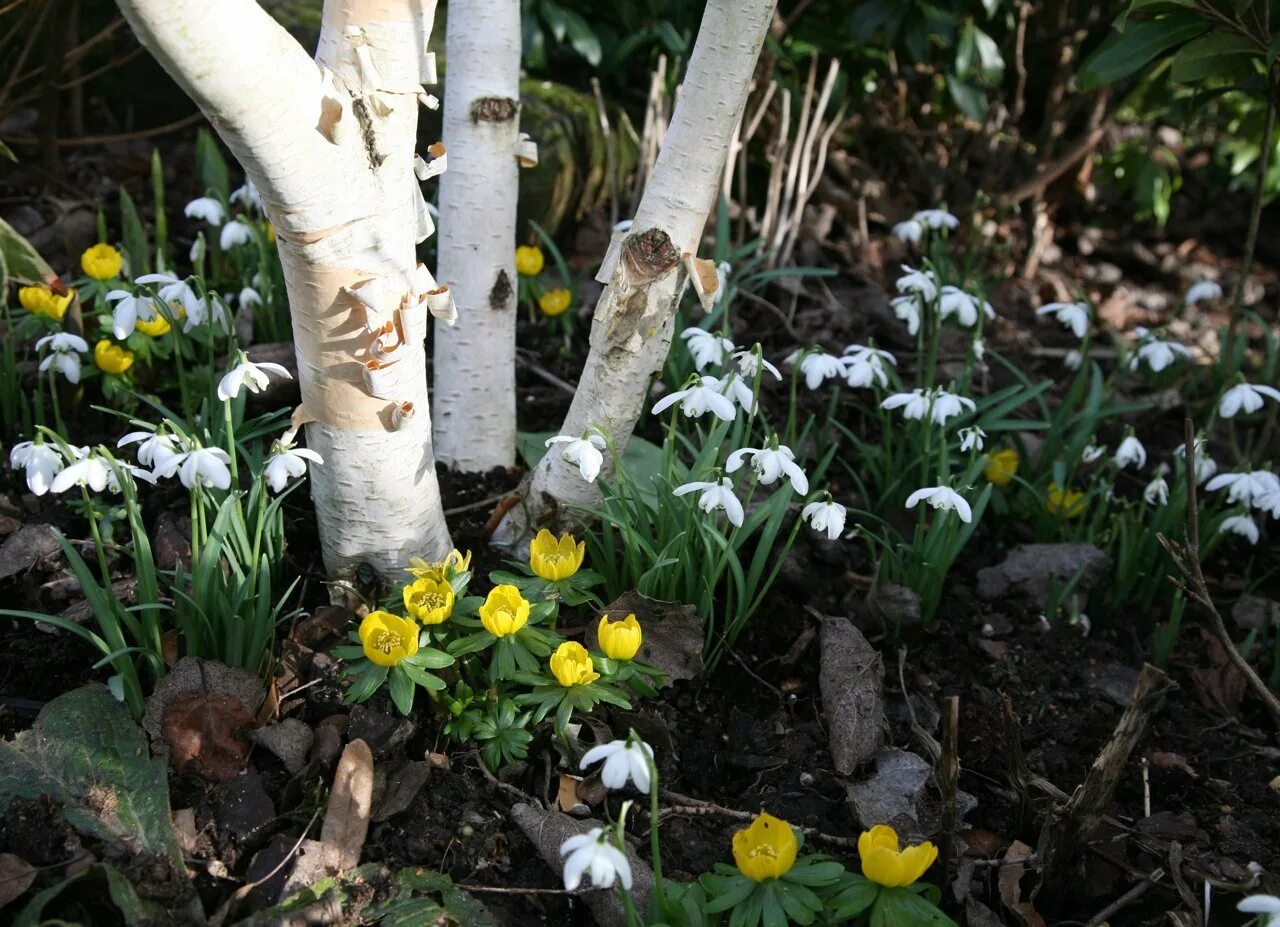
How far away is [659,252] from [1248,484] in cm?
145

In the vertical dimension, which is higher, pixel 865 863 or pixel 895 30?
pixel 895 30

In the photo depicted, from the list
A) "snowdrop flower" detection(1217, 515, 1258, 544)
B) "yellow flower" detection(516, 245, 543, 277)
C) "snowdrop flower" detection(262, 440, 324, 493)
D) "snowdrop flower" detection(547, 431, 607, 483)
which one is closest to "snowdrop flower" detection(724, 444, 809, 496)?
"snowdrop flower" detection(547, 431, 607, 483)

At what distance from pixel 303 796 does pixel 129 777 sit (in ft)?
0.87

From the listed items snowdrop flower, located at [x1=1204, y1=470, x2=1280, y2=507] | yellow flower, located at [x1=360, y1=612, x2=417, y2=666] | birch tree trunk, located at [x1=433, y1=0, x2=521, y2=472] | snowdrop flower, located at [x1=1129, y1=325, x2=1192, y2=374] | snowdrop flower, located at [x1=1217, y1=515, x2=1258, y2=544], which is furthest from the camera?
snowdrop flower, located at [x1=1129, y1=325, x2=1192, y2=374]

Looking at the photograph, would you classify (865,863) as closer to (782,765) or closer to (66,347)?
(782,765)

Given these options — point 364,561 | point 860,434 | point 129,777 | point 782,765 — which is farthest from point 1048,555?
point 129,777

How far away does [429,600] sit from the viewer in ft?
6.13

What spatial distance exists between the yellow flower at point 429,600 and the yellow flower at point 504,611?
68mm

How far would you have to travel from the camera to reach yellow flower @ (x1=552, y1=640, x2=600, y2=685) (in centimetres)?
178

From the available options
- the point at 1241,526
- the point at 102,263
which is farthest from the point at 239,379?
the point at 1241,526

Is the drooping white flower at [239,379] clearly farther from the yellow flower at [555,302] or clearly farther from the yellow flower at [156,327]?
the yellow flower at [555,302]

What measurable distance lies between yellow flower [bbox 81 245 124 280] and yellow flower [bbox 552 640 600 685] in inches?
64.7

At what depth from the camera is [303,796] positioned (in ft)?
5.91

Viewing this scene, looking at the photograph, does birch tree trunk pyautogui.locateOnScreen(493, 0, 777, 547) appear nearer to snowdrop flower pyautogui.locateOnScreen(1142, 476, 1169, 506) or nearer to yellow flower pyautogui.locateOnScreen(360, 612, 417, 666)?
yellow flower pyautogui.locateOnScreen(360, 612, 417, 666)
